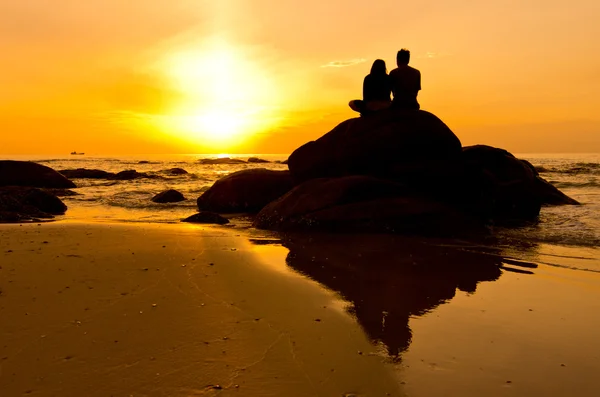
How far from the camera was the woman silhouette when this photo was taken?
12.2 metres

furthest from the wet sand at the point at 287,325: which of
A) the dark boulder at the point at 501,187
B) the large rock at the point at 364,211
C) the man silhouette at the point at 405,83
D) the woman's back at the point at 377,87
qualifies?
the woman's back at the point at 377,87

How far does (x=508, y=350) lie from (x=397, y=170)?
8680 millimetres

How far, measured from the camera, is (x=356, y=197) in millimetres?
10773

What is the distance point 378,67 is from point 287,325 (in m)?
9.69

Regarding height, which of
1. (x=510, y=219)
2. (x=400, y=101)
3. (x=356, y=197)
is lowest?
(x=510, y=219)

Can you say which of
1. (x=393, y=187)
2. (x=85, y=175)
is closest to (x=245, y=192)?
(x=393, y=187)

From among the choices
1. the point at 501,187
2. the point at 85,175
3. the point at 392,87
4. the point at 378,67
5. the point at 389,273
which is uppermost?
the point at 378,67

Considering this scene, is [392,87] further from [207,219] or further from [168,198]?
[168,198]

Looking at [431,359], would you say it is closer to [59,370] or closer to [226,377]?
[226,377]

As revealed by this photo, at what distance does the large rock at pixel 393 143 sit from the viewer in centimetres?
1201

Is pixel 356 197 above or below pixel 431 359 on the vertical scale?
above

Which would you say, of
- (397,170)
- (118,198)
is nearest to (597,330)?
(397,170)

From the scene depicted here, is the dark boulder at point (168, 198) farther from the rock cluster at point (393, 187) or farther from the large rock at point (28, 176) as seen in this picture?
the large rock at point (28, 176)

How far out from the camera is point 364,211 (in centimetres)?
1033
